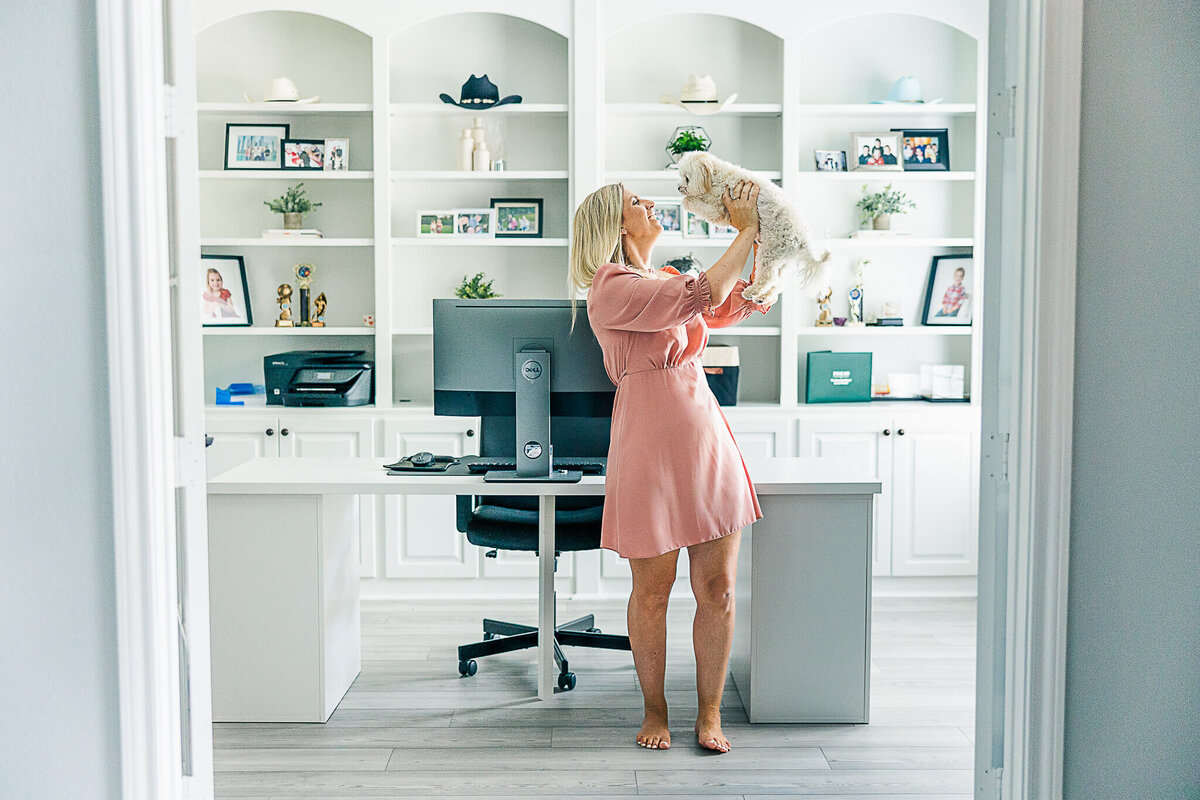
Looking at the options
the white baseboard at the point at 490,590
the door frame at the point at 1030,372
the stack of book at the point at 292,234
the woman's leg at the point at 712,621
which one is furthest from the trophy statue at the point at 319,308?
the door frame at the point at 1030,372

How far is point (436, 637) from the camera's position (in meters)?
3.69

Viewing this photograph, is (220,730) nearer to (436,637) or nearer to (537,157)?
(436,637)

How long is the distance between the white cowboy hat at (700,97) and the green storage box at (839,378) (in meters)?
1.11

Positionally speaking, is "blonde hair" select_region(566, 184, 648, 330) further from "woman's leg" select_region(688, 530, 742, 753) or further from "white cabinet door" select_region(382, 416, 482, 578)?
"white cabinet door" select_region(382, 416, 482, 578)

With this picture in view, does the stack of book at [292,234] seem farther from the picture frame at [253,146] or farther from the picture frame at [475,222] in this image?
the picture frame at [475,222]

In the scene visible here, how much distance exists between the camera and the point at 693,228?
4289mm

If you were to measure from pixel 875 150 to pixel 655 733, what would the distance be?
2.72 meters

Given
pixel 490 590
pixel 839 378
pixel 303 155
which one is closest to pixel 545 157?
pixel 303 155

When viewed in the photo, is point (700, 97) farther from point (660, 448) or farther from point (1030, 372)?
point (1030, 372)

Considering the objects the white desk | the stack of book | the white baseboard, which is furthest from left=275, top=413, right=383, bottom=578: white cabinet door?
the white desk

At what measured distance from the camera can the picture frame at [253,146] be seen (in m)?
4.23

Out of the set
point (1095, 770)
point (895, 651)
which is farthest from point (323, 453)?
point (1095, 770)

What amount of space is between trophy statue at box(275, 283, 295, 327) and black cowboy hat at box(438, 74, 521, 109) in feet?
3.51

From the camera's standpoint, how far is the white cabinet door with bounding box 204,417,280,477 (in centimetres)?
411
